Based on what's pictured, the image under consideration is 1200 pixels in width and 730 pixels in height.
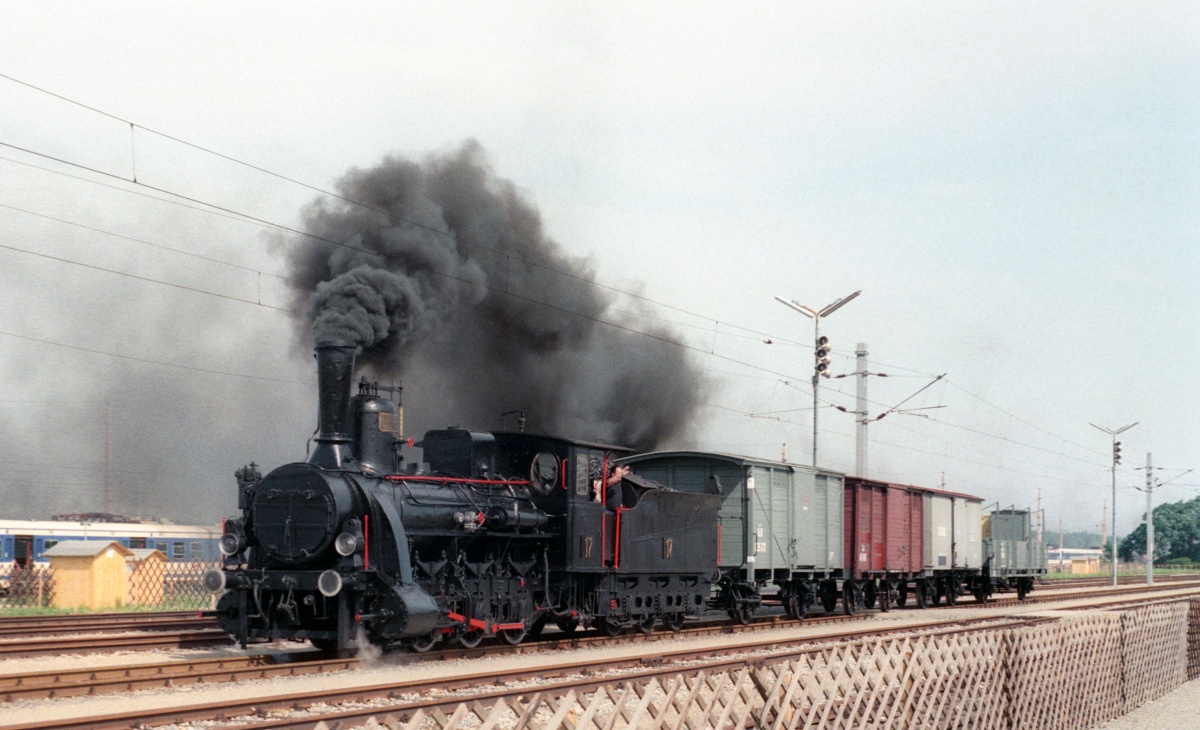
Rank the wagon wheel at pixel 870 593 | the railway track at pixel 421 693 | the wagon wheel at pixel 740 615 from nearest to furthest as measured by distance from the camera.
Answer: the railway track at pixel 421 693 < the wagon wheel at pixel 740 615 < the wagon wheel at pixel 870 593

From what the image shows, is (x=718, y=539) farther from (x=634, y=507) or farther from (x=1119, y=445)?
(x=1119, y=445)

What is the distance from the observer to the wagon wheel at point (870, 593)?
29719 millimetres

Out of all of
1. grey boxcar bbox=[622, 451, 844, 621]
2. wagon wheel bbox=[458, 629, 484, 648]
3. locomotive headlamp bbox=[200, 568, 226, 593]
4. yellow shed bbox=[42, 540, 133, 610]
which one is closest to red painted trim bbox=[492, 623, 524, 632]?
wagon wheel bbox=[458, 629, 484, 648]

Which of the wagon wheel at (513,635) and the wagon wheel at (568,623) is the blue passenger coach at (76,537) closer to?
the wagon wheel at (568,623)

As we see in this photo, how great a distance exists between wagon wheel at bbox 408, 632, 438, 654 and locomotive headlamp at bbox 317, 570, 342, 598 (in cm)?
172

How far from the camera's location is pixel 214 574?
49.8ft

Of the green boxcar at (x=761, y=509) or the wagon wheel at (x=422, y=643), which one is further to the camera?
the green boxcar at (x=761, y=509)

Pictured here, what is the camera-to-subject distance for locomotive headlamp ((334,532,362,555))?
14.8m


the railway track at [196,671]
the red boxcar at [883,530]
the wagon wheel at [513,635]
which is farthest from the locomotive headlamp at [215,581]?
the red boxcar at [883,530]

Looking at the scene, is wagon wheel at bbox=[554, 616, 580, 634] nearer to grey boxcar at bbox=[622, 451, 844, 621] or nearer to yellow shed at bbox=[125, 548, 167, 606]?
grey boxcar at bbox=[622, 451, 844, 621]

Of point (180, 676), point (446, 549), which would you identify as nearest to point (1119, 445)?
point (446, 549)

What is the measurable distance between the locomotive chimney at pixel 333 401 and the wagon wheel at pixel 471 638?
10.8 ft

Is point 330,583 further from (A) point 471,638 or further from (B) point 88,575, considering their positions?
(B) point 88,575

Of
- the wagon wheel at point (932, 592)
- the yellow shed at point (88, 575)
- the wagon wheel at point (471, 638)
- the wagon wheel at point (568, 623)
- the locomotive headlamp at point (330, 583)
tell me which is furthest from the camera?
the wagon wheel at point (932, 592)
